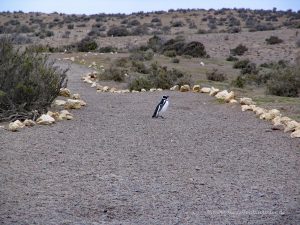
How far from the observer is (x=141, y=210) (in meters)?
5.97

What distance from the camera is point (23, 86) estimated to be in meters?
Answer: 11.8

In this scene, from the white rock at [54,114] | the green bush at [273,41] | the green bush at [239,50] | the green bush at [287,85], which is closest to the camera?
the white rock at [54,114]

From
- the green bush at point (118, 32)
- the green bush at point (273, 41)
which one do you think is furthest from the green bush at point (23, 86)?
the green bush at point (118, 32)

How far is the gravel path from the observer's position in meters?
5.83

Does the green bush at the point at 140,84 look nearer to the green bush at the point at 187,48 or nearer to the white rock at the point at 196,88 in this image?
the white rock at the point at 196,88

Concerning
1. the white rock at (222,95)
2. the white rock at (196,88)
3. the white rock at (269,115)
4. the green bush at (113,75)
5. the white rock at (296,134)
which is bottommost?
the green bush at (113,75)

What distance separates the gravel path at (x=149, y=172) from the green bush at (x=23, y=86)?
1.10 metres

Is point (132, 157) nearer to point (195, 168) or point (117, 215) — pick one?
point (195, 168)

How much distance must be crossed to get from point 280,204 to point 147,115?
672 cm

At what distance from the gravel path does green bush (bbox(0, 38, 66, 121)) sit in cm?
110

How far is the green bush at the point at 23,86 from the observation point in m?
11.6

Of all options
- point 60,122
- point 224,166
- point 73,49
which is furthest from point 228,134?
point 73,49

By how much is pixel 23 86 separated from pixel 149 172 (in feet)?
16.8

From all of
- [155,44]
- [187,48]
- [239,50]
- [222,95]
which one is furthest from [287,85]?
[155,44]
